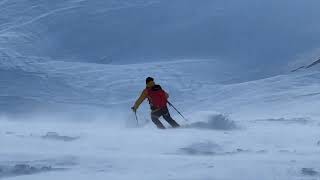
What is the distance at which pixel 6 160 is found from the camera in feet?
26.5

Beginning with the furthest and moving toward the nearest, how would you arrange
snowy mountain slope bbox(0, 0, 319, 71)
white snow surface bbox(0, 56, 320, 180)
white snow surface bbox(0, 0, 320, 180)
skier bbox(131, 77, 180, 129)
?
1. snowy mountain slope bbox(0, 0, 319, 71)
2. skier bbox(131, 77, 180, 129)
3. white snow surface bbox(0, 0, 320, 180)
4. white snow surface bbox(0, 56, 320, 180)

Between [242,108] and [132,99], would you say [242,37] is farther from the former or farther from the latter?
[242,108]

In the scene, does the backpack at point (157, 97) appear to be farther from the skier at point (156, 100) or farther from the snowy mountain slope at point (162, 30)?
the snowy mountain slope at point (162, 30)

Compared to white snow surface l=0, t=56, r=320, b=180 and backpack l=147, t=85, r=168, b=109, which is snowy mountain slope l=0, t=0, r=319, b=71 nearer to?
white snow surface l=0, t=56, r=320, b=180

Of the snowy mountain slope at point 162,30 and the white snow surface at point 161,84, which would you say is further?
the snowy mountain slope at point 162,30

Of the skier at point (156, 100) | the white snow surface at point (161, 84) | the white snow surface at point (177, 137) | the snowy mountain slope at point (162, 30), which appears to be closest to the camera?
the white snow surface at point (177, 137)

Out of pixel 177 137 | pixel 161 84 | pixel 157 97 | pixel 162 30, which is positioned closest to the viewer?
pixel 177 137

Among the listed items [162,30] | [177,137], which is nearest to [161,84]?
[162,30]

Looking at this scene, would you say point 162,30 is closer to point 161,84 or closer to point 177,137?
point 161,84

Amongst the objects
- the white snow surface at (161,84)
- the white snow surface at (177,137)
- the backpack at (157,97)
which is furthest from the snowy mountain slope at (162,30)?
the backpack at (157,97)

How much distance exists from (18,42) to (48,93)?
943 cm

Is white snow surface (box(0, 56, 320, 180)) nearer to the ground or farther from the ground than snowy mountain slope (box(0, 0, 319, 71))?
nearer to the ground

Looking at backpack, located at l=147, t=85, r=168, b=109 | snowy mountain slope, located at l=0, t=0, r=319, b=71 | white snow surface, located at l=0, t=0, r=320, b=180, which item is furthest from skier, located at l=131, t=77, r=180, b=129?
snowy mountain slope, located at l=0, t=0, r=319, b=71

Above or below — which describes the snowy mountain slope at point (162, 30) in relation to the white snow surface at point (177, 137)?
above
